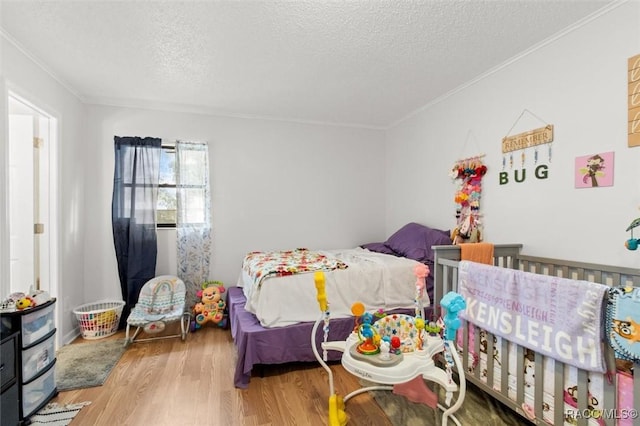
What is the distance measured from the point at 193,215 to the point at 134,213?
0.61m

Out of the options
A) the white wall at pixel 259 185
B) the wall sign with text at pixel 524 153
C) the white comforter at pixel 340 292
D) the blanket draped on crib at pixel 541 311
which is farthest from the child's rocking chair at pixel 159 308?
the wall sign with text at pixel 524 153

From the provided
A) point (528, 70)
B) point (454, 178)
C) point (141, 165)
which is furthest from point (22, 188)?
point (528, 70)

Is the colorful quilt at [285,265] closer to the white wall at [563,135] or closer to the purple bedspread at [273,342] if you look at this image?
the purple bedspread at [273,342]

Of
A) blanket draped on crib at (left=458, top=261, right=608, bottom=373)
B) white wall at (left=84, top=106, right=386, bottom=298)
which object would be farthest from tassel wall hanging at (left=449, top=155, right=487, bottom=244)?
white wall at (left=84, top=106, right=386, bottom=298)

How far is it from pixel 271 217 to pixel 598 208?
314cm

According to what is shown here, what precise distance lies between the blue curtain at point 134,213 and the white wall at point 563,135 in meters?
3.31

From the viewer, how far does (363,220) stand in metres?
4.21

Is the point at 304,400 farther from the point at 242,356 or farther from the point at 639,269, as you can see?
the point at 639,269

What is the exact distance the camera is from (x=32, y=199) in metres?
2.59

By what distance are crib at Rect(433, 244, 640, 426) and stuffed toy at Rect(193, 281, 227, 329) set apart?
231 cm

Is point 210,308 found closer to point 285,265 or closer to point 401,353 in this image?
point 285,265

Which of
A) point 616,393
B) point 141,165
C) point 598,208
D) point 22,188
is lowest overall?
point 616,393

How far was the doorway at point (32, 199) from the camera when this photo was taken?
252 centimetres

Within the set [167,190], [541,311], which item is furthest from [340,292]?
[167,190]
